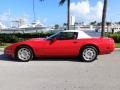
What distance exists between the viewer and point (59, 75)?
29.7 ft

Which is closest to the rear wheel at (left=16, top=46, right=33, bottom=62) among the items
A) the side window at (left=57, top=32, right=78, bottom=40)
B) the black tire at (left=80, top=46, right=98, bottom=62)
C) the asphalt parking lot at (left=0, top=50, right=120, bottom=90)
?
the asphalt parking lot at (left=0, top=50, right=120, bottom=90)

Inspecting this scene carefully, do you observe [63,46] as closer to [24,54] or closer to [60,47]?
[60,47]

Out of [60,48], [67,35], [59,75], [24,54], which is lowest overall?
[59,75]

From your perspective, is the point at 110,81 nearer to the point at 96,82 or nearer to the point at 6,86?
the point at 96,82

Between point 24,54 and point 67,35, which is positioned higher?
point 67,35

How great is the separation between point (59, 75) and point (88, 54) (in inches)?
130

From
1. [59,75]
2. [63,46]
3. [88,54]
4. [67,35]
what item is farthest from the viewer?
[67,35]

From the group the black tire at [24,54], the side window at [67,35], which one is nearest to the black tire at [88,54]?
the side window at [67,35]

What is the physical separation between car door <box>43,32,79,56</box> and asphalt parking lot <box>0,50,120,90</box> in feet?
1.17

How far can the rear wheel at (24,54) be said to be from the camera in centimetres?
1230

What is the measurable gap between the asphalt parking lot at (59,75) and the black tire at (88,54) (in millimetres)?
270

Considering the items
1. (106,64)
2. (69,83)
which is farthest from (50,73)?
(106,64)

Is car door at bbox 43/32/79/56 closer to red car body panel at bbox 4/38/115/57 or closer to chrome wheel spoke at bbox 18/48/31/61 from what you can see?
red car body panel at bbox 4/38/115/57

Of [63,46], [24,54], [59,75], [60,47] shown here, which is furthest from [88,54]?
[59,75]
